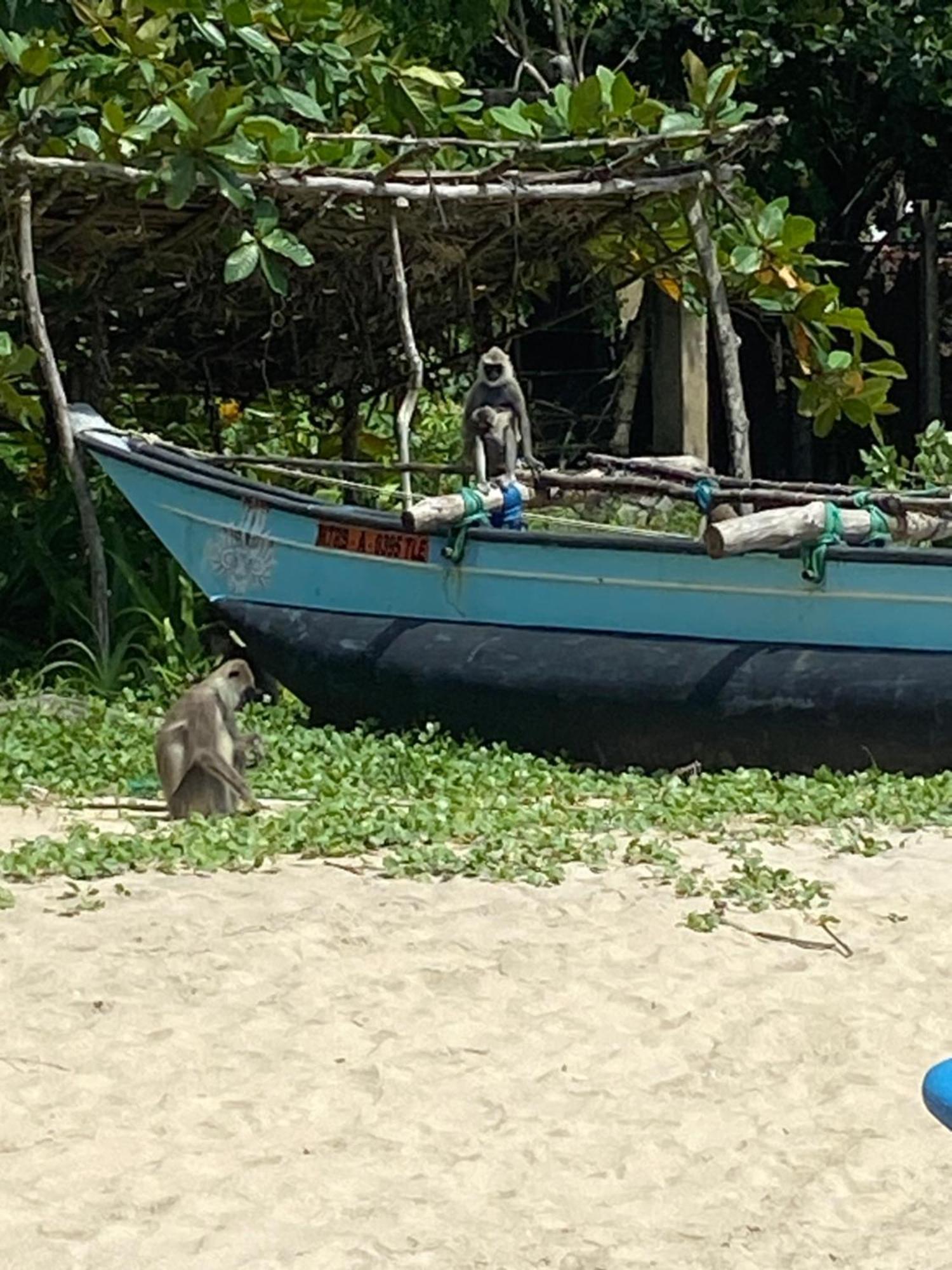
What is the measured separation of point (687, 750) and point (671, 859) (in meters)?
1.90

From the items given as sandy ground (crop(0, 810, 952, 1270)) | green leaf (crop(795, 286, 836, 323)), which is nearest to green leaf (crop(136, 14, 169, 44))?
green leaf (crop(795, 286, 836, 323))

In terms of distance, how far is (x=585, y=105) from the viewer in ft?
35.1

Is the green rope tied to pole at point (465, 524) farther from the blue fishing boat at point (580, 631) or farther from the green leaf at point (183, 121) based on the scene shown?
the green leaf at point (183, 121)

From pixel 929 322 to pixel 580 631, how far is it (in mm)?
7630

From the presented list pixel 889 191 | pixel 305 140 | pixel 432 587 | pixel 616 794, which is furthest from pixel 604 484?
pixel 889 191

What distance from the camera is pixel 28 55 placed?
948 centimetres

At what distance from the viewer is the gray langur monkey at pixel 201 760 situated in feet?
24.7

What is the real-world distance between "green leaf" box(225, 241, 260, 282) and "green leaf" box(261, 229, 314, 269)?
6cm

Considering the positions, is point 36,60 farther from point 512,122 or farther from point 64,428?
point 512,122

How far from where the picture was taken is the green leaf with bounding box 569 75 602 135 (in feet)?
34.8

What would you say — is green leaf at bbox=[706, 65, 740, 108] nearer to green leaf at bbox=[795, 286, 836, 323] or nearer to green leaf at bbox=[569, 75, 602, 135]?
green leaf at bbox=[569, 75, 602, 135]

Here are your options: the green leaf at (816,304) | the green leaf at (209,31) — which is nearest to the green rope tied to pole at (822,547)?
the green leaf at (816,304)

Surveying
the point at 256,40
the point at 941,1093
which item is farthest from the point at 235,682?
the point at 941,1093

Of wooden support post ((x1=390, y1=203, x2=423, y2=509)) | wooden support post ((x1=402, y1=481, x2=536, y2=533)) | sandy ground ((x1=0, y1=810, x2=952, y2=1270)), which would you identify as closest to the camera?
sandy ground ((x1=0, y1=810, x2=952, y2=1270))
